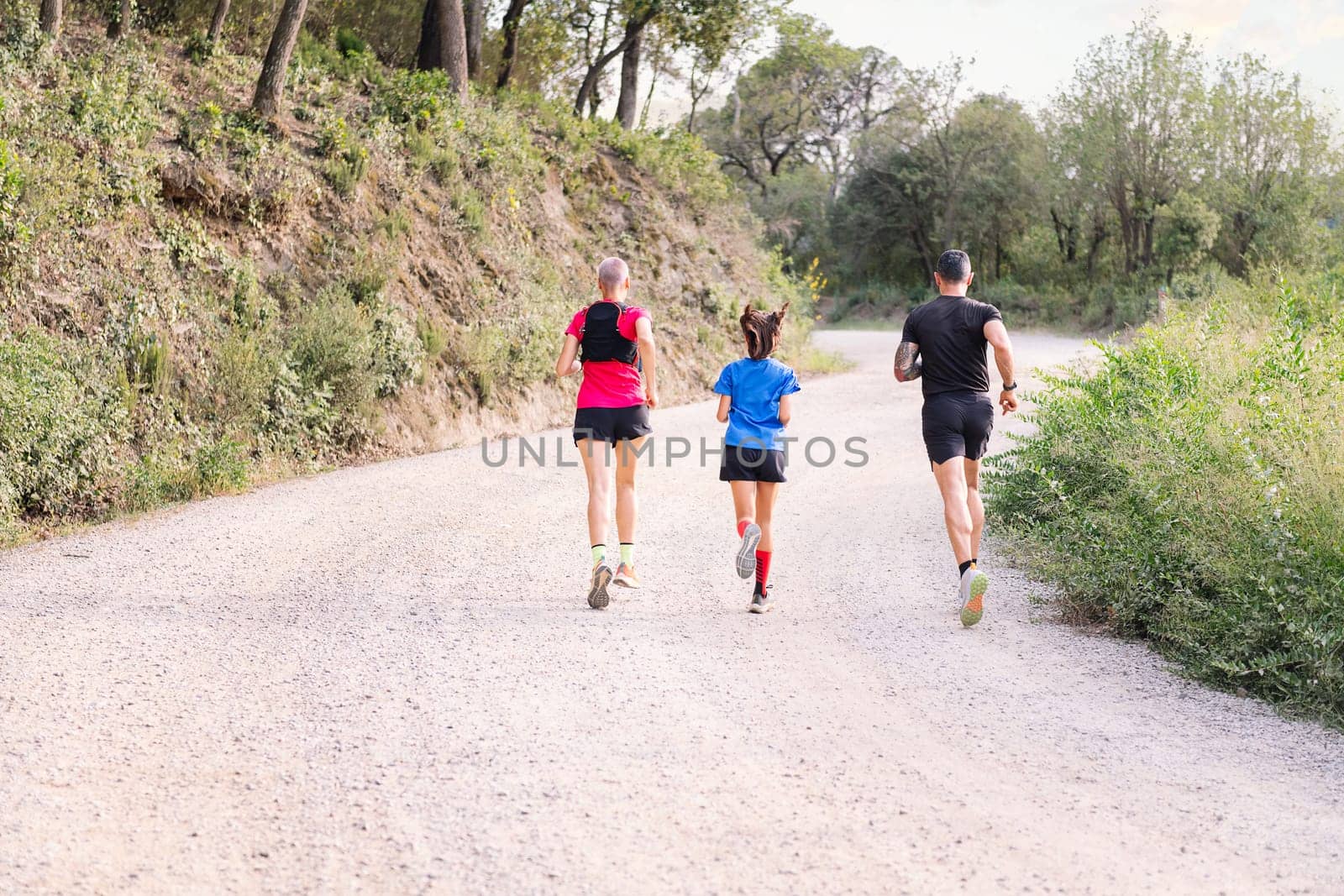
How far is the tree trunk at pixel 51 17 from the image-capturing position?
13.8 m

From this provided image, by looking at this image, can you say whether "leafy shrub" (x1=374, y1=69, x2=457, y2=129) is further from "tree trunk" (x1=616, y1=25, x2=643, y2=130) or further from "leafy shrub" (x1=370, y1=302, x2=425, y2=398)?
"tree trunk" (x1=616, y1=25, x2=643, y2=130)

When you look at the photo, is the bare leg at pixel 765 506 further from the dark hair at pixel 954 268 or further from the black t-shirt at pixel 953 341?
the dark hair at pixel 954 268

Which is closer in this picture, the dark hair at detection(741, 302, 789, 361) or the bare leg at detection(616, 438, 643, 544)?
the dark hair at detection(741, 302, 789, 361)

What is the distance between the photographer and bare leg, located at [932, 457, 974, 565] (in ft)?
22.7

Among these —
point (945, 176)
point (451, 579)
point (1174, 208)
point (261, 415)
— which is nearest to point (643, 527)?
point (451, 579)

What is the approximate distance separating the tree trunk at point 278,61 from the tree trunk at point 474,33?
9.07 m

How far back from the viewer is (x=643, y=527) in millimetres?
9508

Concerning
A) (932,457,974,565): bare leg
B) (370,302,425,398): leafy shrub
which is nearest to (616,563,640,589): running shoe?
(932,457,974,565): bare leg

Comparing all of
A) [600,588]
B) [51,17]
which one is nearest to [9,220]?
[51,17]

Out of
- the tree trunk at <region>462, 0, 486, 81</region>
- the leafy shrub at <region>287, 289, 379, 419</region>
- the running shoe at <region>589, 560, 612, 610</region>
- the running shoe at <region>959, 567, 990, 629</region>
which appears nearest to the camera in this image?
the running shoe at <region>959, 567, 990, 629</region>

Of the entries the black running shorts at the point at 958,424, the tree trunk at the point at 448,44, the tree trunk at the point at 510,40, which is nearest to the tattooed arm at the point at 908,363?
the black running shorts at the point at 958,424

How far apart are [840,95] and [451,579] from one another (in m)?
62.1

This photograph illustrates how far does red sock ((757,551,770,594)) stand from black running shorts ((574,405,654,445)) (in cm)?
114

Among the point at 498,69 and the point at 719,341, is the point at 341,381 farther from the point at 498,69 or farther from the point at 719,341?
the point at 498,69
